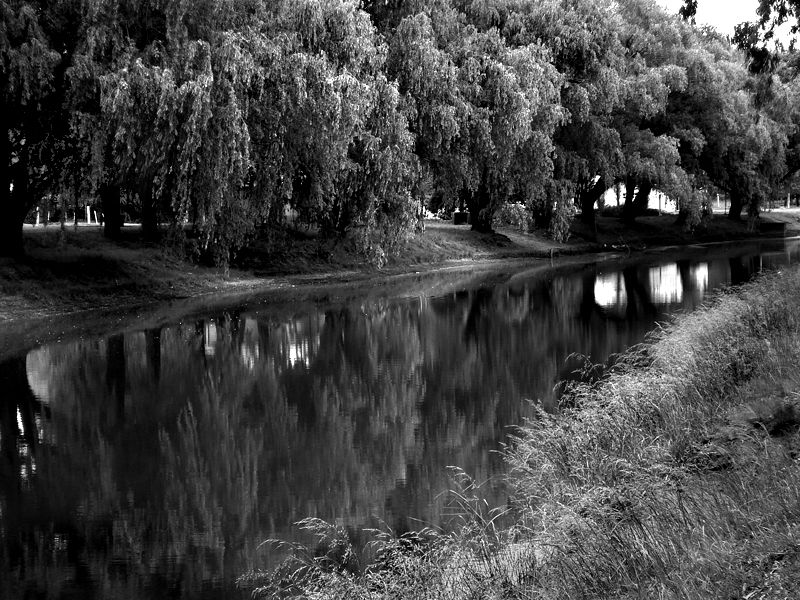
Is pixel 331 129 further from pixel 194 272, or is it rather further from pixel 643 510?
pixel 643 510

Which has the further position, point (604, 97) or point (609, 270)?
point (604, 97)

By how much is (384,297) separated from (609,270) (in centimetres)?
1215

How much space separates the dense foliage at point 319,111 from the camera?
2391 centimetres

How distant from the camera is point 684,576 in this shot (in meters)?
5.88

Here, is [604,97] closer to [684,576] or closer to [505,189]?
[505,189]

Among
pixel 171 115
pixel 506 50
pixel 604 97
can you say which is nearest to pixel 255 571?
pixel 171 115

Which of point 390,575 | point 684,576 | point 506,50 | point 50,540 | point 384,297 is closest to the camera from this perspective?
point 684,576

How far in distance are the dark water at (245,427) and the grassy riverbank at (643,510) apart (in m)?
0.76

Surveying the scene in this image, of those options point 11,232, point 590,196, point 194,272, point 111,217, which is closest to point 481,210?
point 590,196

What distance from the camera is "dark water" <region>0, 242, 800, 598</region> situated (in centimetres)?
901

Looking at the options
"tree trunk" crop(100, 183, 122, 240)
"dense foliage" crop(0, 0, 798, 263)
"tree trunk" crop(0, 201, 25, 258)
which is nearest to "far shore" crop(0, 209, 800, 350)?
"tree trunk" crop(100, 183, 122, 240)

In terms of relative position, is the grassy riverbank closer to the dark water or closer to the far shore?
the dark water

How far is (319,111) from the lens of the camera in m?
26.4

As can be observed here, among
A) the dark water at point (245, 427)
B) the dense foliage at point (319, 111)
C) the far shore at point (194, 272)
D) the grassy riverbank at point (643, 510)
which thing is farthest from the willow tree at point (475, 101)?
the grassy riverbank at point (643, 510)
